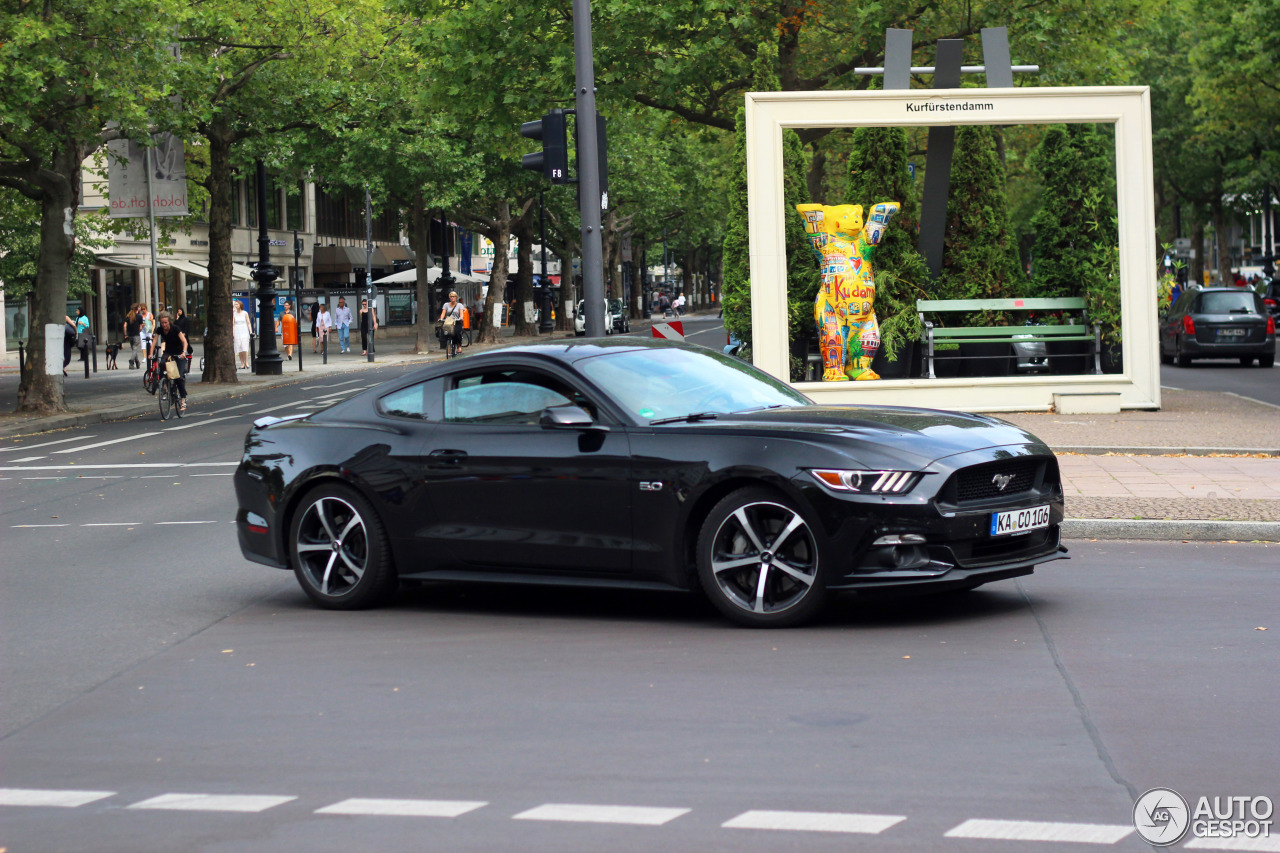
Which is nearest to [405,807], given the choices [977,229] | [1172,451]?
[1172,451]

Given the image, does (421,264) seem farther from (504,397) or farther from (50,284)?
(504,397)

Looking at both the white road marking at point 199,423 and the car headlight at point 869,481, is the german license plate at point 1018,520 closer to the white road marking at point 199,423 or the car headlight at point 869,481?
the car headlight at point 869,481

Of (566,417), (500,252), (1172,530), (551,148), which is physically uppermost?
(500,252)

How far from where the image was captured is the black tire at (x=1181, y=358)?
33781mm

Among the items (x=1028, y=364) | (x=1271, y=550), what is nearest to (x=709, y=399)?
(x=1271, y=550)

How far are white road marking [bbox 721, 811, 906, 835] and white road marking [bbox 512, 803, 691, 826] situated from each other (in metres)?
0.21

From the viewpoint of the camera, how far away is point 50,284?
26.6 m

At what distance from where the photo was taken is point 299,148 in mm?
43875

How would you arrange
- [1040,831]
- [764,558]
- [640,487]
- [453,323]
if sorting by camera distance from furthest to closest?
[453,323]
[640,487]
[764,558]
[1040,831]

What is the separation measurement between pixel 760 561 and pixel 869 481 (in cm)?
65

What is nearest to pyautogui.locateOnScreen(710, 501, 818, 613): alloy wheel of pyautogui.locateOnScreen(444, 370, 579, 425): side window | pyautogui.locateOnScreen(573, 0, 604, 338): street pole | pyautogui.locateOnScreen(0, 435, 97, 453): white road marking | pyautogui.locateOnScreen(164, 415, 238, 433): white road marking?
pyautogui.locateOnScreen(444, 370, 579, 425): side window

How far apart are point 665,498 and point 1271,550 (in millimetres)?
4524

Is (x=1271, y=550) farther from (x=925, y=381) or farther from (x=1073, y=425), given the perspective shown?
(x=925, y=381)

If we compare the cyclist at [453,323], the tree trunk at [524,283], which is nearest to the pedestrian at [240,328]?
the cyclist at [453,323]
